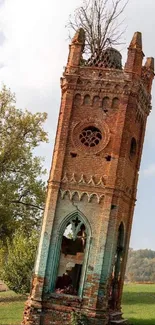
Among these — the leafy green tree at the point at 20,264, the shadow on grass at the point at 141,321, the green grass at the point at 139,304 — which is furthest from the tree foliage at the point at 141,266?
the shadow on grass at the point at 141,321

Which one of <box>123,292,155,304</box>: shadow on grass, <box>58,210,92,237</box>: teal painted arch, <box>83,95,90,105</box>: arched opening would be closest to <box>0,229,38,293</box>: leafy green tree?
<box>123,292,155,304</box>: shadow on grass

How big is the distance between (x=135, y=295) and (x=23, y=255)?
6.87 m

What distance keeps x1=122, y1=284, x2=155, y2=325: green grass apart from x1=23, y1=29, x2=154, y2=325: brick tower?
402cm

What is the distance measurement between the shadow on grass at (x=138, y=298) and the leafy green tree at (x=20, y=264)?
5.49 metres

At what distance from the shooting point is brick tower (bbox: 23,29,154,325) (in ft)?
55.8

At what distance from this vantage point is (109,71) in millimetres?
18281

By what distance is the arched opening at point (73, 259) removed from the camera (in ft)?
57.8

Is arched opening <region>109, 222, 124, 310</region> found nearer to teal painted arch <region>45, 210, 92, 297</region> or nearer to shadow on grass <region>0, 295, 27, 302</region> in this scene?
teal painted arch <region>45, 210, 92, 297</region>

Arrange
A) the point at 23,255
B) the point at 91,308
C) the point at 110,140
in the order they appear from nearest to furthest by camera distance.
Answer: the point at 91,308, the point at 110,140, the point at 23,255

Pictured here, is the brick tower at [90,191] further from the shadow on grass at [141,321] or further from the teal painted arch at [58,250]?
the shadow on grass at [141,321]

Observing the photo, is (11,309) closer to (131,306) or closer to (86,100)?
(131,306)

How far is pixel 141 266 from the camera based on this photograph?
9106 cm

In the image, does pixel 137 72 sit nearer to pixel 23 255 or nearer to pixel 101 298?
pixel 101 298

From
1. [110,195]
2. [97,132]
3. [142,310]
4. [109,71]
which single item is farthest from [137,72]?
[142,310]
